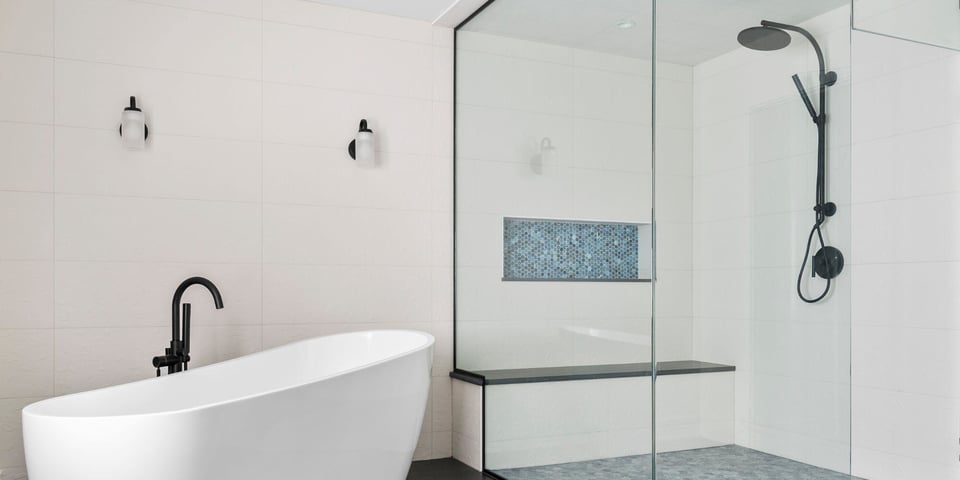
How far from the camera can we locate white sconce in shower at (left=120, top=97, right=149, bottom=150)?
312 centimetres

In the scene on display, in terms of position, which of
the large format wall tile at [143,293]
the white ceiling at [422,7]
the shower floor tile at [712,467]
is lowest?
the shower floor tile at [712,467]

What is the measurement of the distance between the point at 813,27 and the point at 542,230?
4.34 feet

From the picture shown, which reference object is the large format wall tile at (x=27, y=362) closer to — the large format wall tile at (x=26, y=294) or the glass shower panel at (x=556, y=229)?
the large format wall tile at (x=26, y=294)

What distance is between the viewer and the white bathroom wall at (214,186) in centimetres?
305

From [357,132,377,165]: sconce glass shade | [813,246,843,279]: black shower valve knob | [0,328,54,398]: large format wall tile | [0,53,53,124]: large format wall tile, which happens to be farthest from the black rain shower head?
[0,328,54,398]: large format wall tile

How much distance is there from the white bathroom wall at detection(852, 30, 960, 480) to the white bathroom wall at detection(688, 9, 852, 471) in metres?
0.07

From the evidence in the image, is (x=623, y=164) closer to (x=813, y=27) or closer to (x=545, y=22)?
(x=813, y=27)

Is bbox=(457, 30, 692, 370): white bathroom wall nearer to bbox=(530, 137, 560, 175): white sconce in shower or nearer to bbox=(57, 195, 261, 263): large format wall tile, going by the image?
bbox=(530, 137, 560, 175): white sconce in shower

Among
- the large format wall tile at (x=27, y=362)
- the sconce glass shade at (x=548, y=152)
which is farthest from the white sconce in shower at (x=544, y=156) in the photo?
the large format wall tile at (x=27, y=362)

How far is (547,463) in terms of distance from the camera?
2.95 meters

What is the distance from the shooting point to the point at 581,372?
2736mm

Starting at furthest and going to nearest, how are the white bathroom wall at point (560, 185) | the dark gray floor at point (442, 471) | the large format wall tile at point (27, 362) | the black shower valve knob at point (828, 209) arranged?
1. the dark gray floor at point (442, 471)
2. the large format wall tile at point (27, 362)
3. the white bathroom wall at point (560, 185)
4. the black shower valve knob at point (828, 209)

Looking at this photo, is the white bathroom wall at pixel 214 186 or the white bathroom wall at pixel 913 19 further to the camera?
the white bathroom wall at pixel 214 186

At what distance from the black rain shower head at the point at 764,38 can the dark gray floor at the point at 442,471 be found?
212 cm
